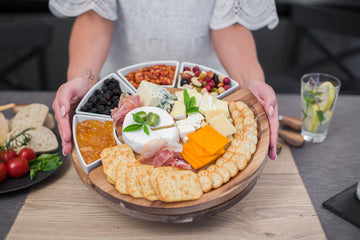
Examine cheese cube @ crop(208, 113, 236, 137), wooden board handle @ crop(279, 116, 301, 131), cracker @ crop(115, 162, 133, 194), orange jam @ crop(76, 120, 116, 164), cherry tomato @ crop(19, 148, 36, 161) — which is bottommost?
wooden board handle @ crop(279, 116, 301, 131)

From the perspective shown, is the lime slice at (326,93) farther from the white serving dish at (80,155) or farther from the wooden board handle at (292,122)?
the white serving dish at (80,155)

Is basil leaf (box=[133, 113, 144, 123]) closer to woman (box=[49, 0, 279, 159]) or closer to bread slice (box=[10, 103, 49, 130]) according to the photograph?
woman (box=[49, 0, 279, 159])

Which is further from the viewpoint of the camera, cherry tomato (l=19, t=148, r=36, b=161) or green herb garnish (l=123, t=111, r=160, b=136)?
cherry tomato (l=19, t=148, r=36, b=161)

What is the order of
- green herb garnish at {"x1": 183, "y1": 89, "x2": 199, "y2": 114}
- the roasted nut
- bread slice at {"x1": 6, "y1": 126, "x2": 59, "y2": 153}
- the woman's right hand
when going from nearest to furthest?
the woman's right hand, green herb garnish at {"x1": 183, "y1": 89, "x2": 199, "y2": 114}, bread slice at {"x1": 6, "y1": 126, "x2": 59, "y2": 153}, the roasted nut

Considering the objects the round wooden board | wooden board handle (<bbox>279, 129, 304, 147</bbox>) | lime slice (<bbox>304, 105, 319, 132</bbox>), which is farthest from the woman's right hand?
lime slice (<bbox>304, 105, 319, 132</bbox>)

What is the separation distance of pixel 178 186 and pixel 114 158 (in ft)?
0.92

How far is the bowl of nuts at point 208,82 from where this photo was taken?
167 cm

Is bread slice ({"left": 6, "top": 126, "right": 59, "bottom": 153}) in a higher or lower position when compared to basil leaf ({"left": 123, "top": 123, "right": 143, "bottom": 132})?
lower

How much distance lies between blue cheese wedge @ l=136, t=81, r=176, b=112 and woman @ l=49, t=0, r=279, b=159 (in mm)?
326

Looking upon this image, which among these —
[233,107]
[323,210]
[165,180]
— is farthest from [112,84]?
[323,210]

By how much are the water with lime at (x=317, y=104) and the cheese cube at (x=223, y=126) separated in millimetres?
571

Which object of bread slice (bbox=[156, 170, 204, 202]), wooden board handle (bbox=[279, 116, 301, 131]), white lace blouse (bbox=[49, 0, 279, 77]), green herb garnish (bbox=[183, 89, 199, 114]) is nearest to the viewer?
bread slice (bbox=[156, 170, 204, 202])

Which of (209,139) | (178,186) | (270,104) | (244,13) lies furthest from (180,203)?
(244,13)

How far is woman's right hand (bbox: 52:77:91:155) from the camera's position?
4.42 feet
